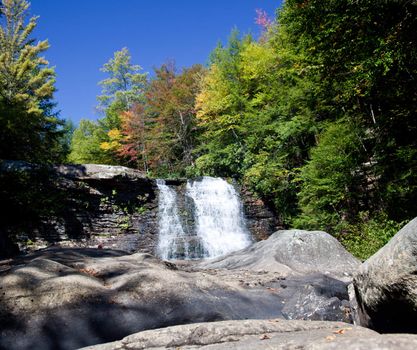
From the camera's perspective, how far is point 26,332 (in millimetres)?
4750

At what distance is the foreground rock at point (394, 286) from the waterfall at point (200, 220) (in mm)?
13344

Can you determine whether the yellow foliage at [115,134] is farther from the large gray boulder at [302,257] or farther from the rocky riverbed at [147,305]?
the rocky riverbed at [147,305]

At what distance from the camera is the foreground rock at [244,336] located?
210 cm

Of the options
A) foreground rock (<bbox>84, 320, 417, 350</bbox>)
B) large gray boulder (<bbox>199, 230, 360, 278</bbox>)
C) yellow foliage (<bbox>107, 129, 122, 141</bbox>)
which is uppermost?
yellow foliage (<bbox>107, 129, 122, 141</bbox>)

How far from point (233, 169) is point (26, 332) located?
1693 centimetres

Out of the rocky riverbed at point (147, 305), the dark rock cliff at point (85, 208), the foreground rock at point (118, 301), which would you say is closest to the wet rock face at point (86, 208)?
the dark rock cliff at point (85, 208)

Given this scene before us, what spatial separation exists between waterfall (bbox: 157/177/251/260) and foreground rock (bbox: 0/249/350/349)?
8858 millimetres

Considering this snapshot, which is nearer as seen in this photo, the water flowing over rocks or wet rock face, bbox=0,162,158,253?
the water flowing over rocks

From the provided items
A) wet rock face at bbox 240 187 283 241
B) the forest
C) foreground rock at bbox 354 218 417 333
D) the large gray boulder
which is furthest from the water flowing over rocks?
wet rock face at bbox 240 187 283 241

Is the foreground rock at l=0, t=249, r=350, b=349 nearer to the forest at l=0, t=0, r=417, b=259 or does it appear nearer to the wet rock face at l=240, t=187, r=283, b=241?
the forest at l=0, t=0, r=417, b=259

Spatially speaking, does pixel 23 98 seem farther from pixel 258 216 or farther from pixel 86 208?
pixel 258 216

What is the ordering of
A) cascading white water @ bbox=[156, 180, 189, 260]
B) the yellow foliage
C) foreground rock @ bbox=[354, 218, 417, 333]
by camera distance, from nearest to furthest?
1. foreground rock @ bbox=[354, 218, 417, 333]
2. cascading white water @ bbox=[156, 180, 189, 260]
3. the yellow foliage

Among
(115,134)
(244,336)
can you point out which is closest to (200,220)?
(115,134)

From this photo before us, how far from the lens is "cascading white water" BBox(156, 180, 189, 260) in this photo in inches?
654
